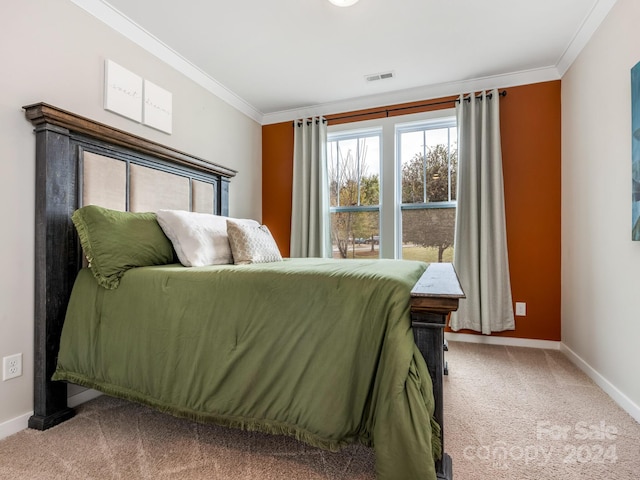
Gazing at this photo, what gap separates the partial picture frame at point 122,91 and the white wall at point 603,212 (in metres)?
2.98

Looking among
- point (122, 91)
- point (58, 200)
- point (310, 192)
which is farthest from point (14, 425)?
point (310, 192)

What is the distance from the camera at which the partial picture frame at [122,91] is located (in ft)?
7.09

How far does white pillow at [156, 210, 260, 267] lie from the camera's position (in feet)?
6.33

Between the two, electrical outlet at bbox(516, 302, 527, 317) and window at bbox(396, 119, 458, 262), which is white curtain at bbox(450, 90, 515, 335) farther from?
window at bbox(396, 119, 458, 262)

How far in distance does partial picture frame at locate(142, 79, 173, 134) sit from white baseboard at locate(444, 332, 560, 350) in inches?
119

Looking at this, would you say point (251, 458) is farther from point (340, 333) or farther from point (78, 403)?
point (78, 403)

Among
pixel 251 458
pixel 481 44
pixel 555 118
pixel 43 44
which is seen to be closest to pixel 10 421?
pixel 251 458

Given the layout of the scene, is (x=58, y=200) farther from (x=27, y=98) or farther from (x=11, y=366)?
(x=11, y=366)

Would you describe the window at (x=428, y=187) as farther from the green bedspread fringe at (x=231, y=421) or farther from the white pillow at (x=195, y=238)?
the green bedspread fringe at (x=231, y=421)

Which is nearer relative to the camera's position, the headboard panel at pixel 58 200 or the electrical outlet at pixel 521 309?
the headboard panel at pixel 58 200

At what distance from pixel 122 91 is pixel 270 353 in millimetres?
2029

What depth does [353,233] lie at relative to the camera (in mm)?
3732

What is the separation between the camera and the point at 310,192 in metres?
3.66

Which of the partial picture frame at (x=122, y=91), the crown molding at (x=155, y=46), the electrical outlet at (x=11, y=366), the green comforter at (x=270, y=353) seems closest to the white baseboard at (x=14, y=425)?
the electrical outlet at (x=11, y=366)
